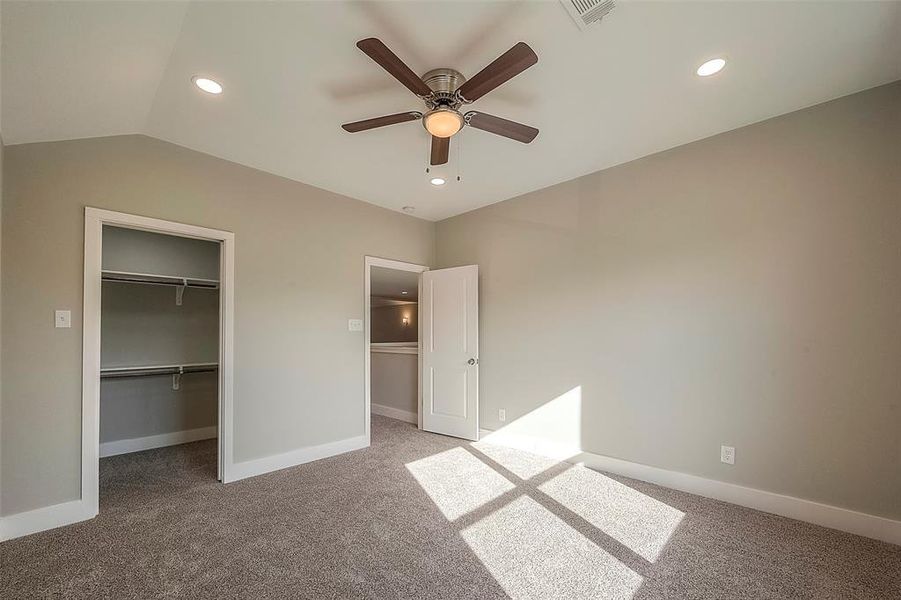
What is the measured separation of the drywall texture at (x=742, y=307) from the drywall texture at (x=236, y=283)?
78.2 inches

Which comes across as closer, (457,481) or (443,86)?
(443,86)

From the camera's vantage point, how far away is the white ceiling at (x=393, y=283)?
5.38 metres

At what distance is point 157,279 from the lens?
13.0ft

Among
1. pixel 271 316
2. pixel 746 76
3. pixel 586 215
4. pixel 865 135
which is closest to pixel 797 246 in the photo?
pixel 865 135

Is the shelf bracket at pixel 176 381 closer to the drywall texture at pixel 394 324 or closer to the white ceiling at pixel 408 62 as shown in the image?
the white ceiling at pixel 408 62

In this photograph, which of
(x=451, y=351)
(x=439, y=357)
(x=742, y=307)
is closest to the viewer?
(x=742, y=307)

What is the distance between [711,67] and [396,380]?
15.8 ft

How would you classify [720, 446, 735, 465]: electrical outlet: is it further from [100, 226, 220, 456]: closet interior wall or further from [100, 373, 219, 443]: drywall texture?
[100, 373, 219, 443]: drywall texture

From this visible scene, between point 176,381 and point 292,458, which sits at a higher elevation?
point 176,381

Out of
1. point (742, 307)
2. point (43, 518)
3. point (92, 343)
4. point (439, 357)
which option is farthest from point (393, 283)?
point (742, 307)

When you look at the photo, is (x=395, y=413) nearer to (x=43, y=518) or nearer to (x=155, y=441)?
(x=155, y=441)

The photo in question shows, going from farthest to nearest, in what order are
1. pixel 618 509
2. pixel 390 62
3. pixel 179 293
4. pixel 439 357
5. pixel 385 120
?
1. pixel 439 357
2. pixel 179 293
3. pixel 618 509
4. pixel 385 120
5. pixel 390 62

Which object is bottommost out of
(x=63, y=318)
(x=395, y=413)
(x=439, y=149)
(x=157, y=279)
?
(x=395, y=413)

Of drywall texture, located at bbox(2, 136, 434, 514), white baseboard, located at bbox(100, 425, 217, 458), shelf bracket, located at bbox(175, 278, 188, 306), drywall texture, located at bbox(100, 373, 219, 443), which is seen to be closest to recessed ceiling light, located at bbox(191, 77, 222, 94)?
drywall texture, located at bbox(2, 136, 434, 514)
